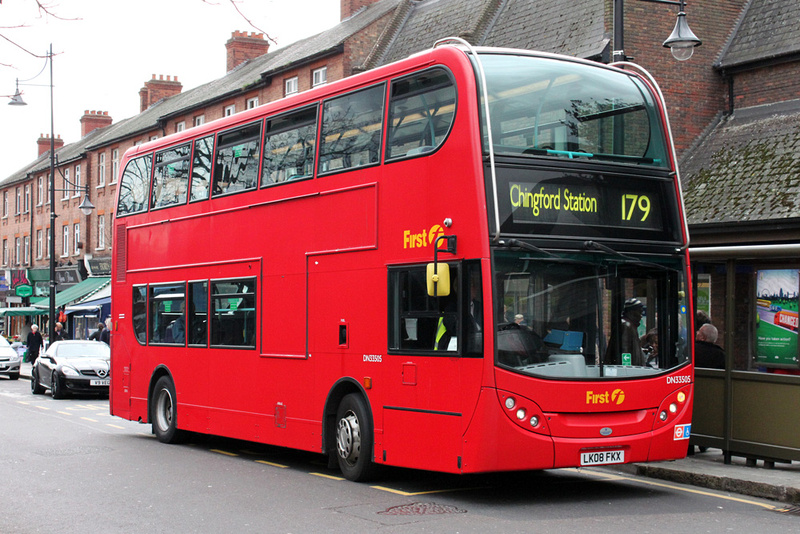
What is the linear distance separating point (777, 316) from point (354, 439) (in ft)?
15.7

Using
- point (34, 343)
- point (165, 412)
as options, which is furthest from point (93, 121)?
point (165, 412)

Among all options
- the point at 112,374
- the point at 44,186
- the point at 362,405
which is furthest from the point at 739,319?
the point at 44,186

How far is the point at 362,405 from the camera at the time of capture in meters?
10.1

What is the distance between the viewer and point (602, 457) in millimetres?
8828

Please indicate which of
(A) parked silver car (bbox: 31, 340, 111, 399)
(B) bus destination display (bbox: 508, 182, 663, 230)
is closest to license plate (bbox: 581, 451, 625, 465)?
(B) bus destination display (bbox: 508, 182, 663, 230)

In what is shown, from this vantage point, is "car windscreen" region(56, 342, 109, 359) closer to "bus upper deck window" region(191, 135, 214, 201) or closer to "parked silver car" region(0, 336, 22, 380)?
"parked silver car" region(0, 336, 22, 380)

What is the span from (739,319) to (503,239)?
3.81m

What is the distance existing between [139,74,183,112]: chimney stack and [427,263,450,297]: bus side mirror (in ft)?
158

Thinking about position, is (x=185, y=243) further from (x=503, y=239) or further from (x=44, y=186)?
(x=44, y=186)

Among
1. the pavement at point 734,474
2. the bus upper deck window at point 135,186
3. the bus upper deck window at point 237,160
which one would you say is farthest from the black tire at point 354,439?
the bus upper deck window at point 135,186

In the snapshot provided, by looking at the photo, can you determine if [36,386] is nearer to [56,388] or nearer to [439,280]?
[56,388]

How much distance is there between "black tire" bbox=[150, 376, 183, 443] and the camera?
14352 millimetres

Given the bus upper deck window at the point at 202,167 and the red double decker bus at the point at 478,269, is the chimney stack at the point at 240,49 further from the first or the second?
the red double decker bus at the point at 478,269

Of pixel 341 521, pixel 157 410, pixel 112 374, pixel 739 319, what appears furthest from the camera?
pixel 112 374
